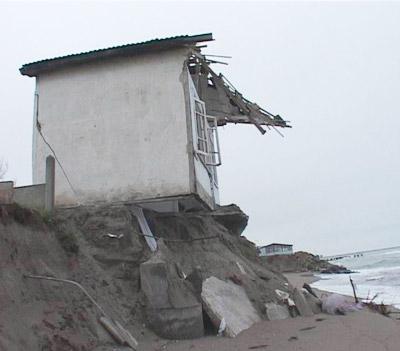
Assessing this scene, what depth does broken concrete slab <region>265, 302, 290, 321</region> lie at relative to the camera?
11.9 metres

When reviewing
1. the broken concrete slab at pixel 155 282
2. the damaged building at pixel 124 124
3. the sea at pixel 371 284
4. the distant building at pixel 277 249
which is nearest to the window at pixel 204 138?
the damaged building at pixel 124 124

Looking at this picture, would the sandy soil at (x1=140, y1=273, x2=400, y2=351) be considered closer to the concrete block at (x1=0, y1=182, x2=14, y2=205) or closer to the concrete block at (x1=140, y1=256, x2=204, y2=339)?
the concrete block at (x1=140, y1=256, x2=204, y2=339)

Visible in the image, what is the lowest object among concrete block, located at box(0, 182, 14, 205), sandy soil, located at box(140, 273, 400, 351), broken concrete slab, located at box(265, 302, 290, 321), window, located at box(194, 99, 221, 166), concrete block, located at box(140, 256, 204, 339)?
sandy soil, located at box(140, 273, 400, 351)

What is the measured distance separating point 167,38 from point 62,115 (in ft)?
12.1

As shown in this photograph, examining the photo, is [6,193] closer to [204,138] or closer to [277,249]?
[204,138]

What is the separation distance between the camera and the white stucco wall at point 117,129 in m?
11.6

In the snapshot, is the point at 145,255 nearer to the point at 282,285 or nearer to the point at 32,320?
the point at 32,320

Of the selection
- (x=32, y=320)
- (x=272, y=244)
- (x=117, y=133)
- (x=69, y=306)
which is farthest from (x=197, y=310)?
(x=272, y=244)

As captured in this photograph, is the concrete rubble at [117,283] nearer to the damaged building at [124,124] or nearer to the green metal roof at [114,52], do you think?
the damaged building at [124,124]

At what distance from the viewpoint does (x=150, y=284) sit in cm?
969

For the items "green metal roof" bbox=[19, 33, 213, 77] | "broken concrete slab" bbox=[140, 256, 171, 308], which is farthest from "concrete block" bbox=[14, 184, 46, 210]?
"green metal roof" bbox=[19, 33, 213, 77]

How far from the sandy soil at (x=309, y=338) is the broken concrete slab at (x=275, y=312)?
13.1 inches

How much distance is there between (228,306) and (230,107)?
797cm

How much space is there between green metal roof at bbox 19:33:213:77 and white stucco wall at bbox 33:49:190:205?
0.20 m
